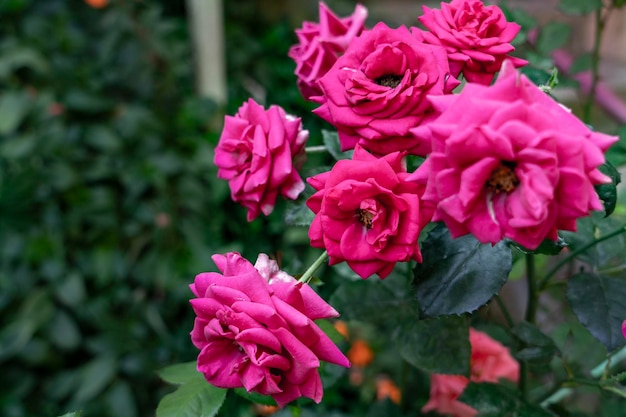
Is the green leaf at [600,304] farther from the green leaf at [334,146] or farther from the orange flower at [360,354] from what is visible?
the orange flower at [360,354]

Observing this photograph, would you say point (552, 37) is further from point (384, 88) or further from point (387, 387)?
point (387, 387)

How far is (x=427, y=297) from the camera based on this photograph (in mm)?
610

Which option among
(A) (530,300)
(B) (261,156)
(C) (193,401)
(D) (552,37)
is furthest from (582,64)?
(C) (193,401)

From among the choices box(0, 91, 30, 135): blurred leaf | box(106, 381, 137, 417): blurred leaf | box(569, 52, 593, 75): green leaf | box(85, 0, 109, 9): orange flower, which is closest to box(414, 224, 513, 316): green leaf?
box(569, 52, 593, 75): green leaf

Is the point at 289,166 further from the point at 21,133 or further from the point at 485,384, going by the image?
the point at 21,133

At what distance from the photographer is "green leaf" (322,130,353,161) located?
0.75 metres

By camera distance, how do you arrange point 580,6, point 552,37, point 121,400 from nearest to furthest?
point 580,6 < point 552,37 < point 121,400

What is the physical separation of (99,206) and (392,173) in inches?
65.2

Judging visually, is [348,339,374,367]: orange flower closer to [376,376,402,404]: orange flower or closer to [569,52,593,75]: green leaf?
[376,376,402,404]: orange flower

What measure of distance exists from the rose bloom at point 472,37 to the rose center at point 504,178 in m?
0.15

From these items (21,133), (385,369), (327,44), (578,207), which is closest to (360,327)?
(385,369)

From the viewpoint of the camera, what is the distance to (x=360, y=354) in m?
Result: 1.93

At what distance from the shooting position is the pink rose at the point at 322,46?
0.71 meters

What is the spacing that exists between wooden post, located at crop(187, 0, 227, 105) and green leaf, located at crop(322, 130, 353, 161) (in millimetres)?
1575
